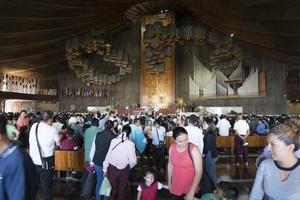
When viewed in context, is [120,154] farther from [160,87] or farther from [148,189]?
[160,87]

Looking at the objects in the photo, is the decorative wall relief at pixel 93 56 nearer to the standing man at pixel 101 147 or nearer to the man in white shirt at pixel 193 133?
the standing man at pixel 101 147

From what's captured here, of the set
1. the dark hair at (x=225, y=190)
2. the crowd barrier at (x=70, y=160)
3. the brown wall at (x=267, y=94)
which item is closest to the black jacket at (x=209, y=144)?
the crowd barrier at (x=70, y=160)

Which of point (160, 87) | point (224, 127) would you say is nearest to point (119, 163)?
point (224, 127)

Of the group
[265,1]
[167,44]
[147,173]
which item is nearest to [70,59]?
[167,44]

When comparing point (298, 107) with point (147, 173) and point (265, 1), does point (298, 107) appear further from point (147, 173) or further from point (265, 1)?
point (147, 173)

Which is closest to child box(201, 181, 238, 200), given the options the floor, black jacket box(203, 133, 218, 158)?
the floor

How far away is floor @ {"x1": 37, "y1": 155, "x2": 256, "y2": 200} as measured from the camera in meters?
5.86

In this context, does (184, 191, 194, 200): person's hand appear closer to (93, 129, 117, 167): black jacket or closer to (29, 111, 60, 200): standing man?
(93, 129, 117, 167): black jacket

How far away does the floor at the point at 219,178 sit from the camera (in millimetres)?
5859

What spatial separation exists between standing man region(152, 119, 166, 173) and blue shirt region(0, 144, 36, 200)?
6099 mm

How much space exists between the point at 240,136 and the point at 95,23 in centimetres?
1402

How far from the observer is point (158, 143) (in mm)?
8031

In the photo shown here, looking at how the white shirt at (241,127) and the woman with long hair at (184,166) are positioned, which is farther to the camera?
the white shirt at (241,127)

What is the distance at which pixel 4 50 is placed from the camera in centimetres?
1767
